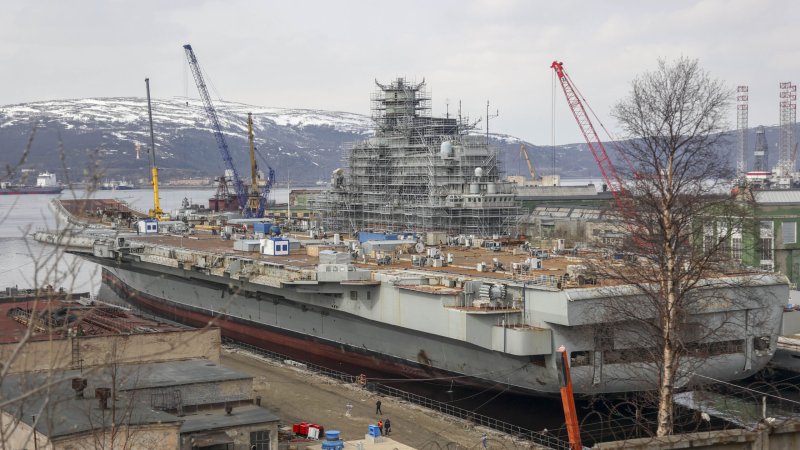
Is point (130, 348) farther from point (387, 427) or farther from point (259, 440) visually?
point (387, 427)

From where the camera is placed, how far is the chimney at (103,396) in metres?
15.6

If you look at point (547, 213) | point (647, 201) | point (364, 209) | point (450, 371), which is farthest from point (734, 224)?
point (547, 213)

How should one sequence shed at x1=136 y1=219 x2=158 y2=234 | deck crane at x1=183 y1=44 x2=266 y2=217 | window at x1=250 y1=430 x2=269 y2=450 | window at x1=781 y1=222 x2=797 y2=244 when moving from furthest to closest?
deck crane at x1=183 y1=44 x2=266 y2=217
shed at x1=136 y1=219 x2=158 y2=234
window at x1=781 y1=222 x2=797 y2=244
window at x1=250 y1=430 x2=269 y2=450

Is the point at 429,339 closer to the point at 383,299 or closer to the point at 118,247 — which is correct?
the point at 383,299

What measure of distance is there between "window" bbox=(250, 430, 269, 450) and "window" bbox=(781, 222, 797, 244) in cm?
2975

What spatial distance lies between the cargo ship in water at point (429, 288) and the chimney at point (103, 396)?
2469mm

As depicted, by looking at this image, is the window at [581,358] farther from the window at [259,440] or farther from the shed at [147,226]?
the shed at [147,226]

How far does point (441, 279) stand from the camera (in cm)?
2845

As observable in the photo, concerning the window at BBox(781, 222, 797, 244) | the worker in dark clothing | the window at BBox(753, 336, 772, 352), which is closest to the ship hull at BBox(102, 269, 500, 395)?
the worker in dark clothing

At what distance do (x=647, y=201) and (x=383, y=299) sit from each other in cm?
1517

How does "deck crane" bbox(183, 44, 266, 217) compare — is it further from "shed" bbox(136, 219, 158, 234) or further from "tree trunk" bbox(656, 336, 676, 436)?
"tree trunk" bbox(656, 336, 676, 436)

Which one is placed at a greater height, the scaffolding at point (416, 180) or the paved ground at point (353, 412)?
the scaffolding at point (416, 180)

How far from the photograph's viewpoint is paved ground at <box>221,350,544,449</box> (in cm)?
2142

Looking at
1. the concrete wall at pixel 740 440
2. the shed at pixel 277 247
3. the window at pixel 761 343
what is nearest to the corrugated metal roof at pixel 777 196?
the window at pixel 761 343
